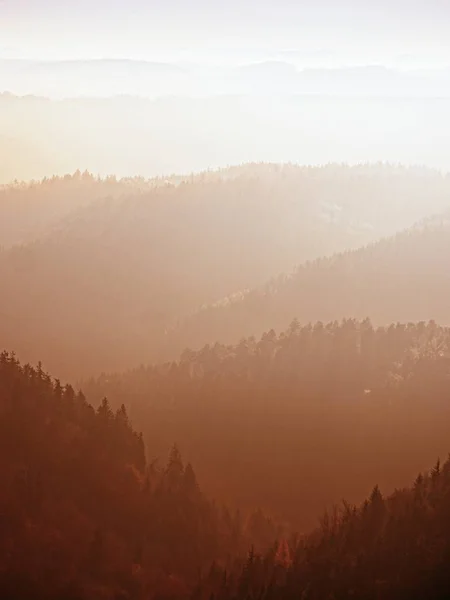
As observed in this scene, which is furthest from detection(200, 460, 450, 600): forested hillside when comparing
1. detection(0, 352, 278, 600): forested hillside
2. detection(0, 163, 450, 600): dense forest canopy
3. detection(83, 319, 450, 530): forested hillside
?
detection(83, 319, 450, 530): forested hillside

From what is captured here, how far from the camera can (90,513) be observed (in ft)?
285

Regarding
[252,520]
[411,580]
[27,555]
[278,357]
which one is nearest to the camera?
[411,580]

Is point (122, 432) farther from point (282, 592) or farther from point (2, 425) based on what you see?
point (282, 592)

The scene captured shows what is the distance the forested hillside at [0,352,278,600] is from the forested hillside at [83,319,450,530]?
18.4 metres

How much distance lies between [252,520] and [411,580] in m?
48.1

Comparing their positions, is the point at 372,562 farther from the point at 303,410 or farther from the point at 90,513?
the point at 303,410

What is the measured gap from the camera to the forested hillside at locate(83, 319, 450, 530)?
128 meters

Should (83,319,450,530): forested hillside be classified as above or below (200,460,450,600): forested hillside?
above

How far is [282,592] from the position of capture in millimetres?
74875

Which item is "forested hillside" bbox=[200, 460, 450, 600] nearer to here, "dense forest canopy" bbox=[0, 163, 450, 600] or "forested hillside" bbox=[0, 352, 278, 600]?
"dense forest canopy" bbox=[0, 163, 450, 600]

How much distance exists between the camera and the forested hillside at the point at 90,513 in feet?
251

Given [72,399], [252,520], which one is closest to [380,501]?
[252,520]

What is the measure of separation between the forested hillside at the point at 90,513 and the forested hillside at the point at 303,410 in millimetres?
18436

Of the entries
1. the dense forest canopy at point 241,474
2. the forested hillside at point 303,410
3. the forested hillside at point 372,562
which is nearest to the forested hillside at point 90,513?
the dense forest canopy at point 241,474
